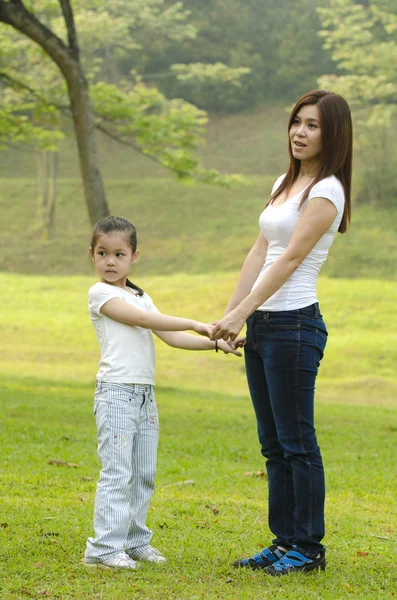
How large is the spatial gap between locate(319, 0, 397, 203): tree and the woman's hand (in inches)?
734

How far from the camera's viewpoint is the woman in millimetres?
3211

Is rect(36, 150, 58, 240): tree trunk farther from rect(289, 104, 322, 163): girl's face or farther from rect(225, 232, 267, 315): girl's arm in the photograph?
rect(289, 104, 322, 163): girl's face

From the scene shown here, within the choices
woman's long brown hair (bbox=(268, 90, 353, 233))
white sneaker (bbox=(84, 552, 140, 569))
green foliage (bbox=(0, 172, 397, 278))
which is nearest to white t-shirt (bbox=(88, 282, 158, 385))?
white sneaker (bbox=(84, 552, 140, 569))

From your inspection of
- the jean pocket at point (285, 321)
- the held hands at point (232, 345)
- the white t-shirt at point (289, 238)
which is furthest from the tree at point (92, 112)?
the jean pocket at point (285, 321)

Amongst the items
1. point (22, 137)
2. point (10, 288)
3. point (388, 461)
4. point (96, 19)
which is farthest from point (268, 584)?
point (96, 19)

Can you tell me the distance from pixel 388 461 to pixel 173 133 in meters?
5.90

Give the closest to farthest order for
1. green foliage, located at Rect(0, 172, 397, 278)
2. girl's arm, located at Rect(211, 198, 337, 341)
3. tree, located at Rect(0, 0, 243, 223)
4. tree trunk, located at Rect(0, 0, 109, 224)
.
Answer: girl's arm, located at Rect(211, 198, 337, 341)
tree trunk, located at Rect(0, 0, 109, 224)
tree, located at Rect(0, 0, 243, 223)
green foliage, located at Rect(0, 172, 397, 278)

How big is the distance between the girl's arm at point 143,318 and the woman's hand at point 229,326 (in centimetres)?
5

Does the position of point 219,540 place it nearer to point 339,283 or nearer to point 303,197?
point 303,197

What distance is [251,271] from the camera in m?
3.57

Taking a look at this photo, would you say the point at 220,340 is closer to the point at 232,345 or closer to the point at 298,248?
the point at 232,345

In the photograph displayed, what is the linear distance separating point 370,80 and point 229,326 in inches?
774

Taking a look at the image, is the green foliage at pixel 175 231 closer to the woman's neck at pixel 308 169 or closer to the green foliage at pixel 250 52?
the green foliage at pixel 250 52

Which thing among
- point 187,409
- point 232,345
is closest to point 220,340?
point 232,345
